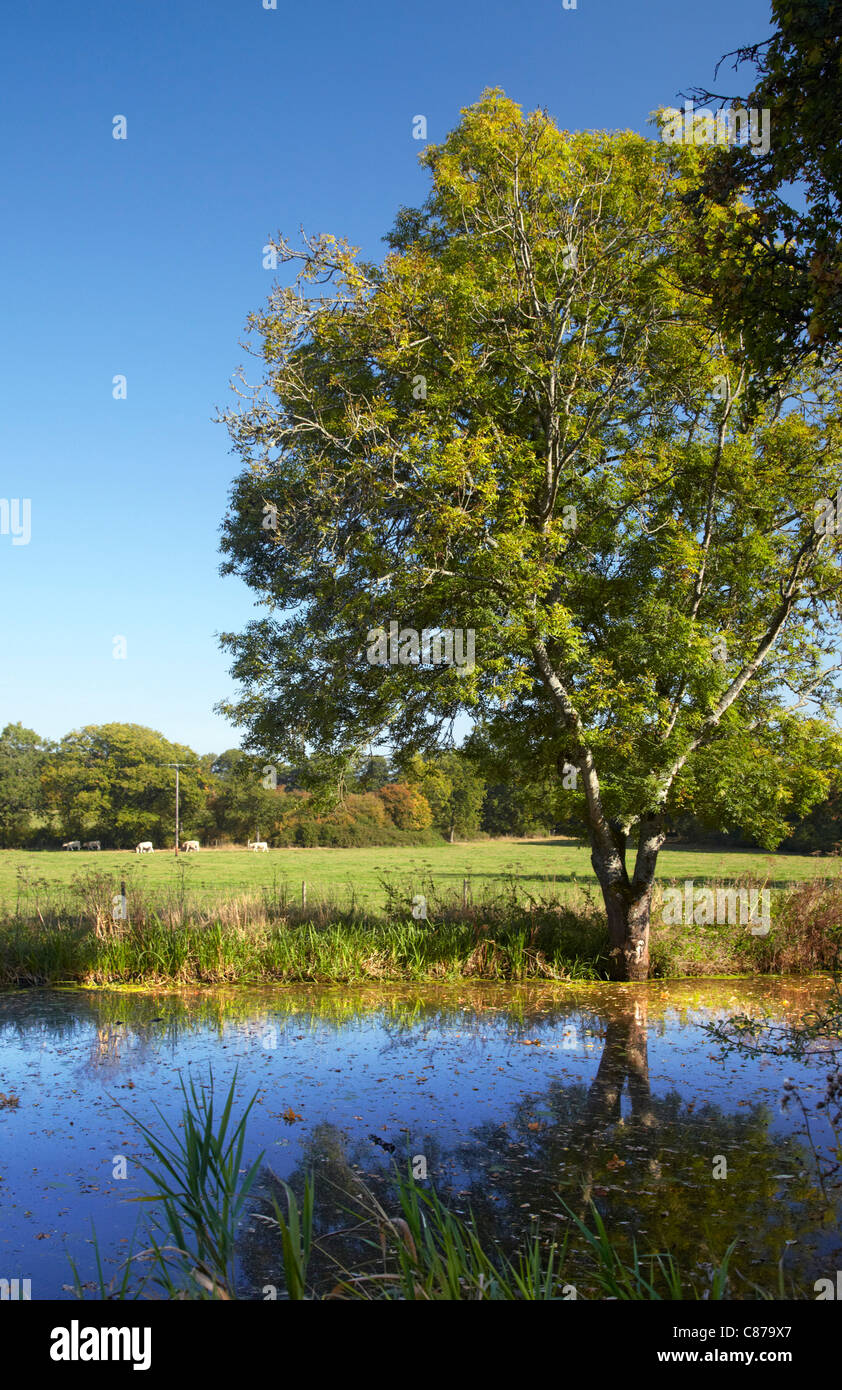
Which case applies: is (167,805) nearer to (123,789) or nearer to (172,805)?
(172,805)

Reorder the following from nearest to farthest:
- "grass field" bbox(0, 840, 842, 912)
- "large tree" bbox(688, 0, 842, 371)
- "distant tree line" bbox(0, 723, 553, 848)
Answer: "large tree" bbox(688, 0, 842, 371)
"grass field" bbox(0, 840, 842, 912)
"distant tree line" bbox(0, 723, 553, 848)

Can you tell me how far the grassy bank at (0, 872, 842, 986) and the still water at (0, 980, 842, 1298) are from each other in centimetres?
80

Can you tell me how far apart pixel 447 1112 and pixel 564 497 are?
9.60 metres

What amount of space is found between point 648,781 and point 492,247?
28.9 feet

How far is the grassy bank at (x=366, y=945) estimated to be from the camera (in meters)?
15.2

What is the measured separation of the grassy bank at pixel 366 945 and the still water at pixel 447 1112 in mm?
797

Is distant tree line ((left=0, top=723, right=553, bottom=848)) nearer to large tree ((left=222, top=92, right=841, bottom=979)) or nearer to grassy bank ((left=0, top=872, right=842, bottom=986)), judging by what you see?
grassy bank ((left=0, top=872, right=842, bottom=986))

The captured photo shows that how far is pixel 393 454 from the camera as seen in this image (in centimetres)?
1340

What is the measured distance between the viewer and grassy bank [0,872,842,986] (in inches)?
599

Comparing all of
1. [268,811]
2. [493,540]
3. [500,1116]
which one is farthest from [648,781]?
[268,811]

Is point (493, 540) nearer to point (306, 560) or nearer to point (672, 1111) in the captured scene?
point (306, 560)

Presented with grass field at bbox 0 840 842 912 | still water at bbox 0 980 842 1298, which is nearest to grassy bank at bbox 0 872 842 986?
still water at bbox 0 980 842 1298

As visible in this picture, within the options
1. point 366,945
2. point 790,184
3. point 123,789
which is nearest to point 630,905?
point 366,945

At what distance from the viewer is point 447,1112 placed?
345 inches
